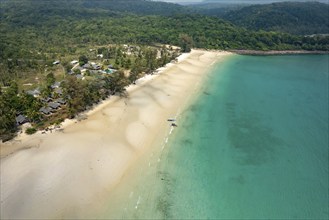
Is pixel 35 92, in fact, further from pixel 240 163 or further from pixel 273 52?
pixel 273 52

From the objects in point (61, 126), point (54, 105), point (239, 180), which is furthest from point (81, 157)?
point (239, 180)

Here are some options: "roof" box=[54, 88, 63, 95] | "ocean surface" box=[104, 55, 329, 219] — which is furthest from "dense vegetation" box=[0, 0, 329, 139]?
"ocean surface" box=[104, 55, 329, 219]

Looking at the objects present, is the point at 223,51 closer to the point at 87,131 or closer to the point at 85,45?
the point at 85,45

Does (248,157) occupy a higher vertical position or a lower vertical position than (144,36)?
higher

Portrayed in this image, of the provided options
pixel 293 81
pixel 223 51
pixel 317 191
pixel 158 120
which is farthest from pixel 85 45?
pixel 317 191

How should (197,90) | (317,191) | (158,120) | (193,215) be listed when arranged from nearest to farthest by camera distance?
(193,215), (317,191), (158,120), (197,90)

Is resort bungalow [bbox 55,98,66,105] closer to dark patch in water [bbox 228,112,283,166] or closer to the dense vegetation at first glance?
the dense vegetation

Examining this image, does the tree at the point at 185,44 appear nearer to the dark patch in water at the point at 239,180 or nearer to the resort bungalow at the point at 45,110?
the resort bungalow at the point at 45,110
